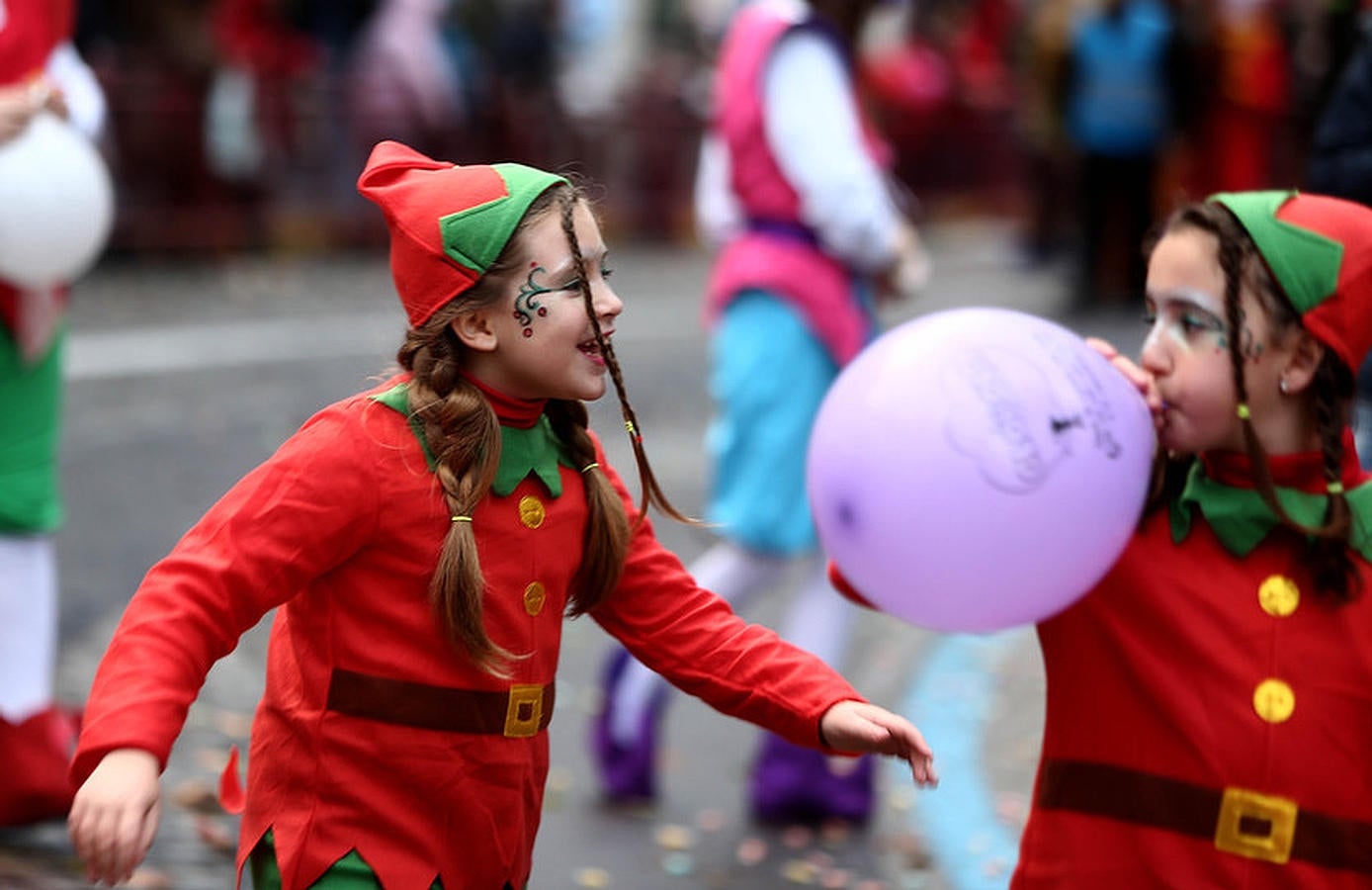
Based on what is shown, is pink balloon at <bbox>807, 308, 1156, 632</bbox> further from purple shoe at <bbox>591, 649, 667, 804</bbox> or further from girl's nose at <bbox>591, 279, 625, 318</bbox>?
purple shoe at <bbox>591, 649, 667, 804</bbox>

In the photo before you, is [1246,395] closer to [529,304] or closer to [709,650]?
[709,650]

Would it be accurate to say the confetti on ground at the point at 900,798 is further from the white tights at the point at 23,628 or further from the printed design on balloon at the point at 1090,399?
the printed design on balloon at the point at 1090,399

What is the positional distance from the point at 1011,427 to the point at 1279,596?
0.52 metres

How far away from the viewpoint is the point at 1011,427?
9.83 feet

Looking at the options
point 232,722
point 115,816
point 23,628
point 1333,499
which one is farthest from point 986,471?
point 232,722

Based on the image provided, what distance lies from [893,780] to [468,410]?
115 inches

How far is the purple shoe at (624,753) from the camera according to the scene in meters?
5.14

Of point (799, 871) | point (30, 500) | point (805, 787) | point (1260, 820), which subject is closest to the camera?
point (1260, 820)

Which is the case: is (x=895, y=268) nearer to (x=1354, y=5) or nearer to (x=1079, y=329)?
(x=1354, y=5)

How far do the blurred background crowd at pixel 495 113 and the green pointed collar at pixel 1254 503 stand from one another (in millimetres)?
8159

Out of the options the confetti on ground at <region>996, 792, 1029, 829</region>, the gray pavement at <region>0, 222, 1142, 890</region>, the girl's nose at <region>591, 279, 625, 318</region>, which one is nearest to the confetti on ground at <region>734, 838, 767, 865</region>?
the gray pavement at <region>0, 222, 1142, 890</region>

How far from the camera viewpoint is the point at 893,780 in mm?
5535

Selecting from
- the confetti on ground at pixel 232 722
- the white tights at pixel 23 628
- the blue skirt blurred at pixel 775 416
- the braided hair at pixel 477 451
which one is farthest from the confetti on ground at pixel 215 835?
the braided hair at pixel 477 451

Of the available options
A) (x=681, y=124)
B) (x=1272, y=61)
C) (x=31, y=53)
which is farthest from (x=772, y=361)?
(x=681, y=124)
